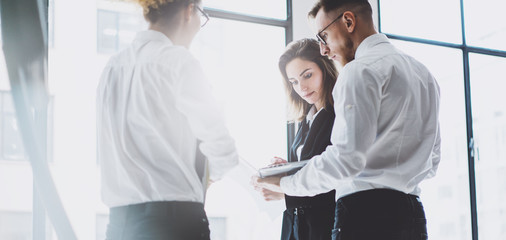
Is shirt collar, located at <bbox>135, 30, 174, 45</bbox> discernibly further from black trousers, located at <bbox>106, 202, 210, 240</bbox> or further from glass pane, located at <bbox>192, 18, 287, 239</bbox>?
glass pane, located at <bbox>192, 18, 287, 239</bbox>

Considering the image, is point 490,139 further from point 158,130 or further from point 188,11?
point 158,130

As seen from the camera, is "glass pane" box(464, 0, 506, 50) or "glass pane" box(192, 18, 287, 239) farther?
"glass pane" box(464, 0, 506, 50)

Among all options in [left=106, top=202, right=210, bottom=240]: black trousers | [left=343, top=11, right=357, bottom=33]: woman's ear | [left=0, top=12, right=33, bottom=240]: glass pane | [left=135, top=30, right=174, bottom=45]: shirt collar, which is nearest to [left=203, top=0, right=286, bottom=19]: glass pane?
[left=0, top=12, right=33, bottom=240]: glass pane

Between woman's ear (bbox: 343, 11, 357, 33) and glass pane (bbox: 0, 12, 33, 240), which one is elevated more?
woman's ear (bbox: 343, 11, 357, 33)

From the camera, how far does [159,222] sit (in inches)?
46.5

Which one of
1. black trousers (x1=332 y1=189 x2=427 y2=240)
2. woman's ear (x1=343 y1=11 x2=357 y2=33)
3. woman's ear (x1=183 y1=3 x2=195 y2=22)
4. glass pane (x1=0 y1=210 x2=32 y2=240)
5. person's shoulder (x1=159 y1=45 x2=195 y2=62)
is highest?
woman's ear (x1=343 y1=11 x2=357 y2=33)

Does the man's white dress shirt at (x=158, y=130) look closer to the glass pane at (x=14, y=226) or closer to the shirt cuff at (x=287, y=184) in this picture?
the shirt cuff at (x=287, y=184)

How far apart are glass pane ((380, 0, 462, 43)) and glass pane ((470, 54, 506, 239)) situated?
300mm

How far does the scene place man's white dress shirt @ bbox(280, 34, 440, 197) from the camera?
1528 millimetres

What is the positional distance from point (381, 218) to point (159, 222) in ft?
2.14

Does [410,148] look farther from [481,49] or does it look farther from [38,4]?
[481,49]

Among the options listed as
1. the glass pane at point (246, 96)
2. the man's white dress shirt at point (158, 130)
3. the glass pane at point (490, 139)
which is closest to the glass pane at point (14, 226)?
the glass pane at point (246, 96)

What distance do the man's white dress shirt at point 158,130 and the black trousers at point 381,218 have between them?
44 cm

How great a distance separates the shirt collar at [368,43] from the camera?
1.73m
